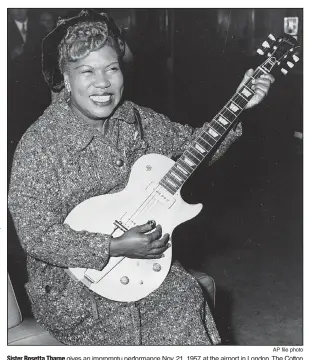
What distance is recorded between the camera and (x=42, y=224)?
4.76 feet

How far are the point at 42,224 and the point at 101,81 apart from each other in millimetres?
492

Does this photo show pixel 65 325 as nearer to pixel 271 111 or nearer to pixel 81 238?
pixel 81 238

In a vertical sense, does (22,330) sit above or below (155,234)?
below

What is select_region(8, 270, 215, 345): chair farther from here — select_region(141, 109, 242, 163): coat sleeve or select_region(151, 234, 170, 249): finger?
select_region(141, 109, 242, 163): coat sleeve

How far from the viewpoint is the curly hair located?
1.54 m

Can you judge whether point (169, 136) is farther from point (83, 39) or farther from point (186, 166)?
point (83, 39)

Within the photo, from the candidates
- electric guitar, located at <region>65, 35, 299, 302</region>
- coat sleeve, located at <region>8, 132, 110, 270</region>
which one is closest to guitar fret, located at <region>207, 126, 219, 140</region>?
electric guitar, located at <region>65, 35, 299, 302</region>

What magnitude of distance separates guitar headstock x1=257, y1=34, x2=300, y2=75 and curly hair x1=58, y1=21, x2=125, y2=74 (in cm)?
55

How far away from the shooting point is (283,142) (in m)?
4.19

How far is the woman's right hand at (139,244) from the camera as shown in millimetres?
1494

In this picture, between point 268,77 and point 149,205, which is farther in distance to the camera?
point 268,77

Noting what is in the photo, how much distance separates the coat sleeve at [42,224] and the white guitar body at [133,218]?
0.20ft

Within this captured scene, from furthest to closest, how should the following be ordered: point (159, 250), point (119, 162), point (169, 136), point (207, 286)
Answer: point (207, 286) → point (169, 136) → point (119, 162) → point (159, 250)

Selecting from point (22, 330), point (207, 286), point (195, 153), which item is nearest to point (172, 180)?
point (195, 153)
